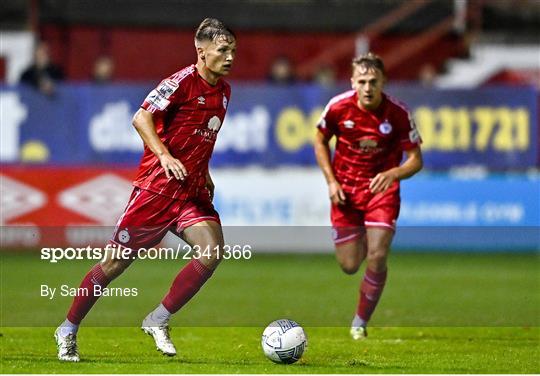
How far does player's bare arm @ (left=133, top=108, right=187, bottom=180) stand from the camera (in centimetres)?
887

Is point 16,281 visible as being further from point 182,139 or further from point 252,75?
point 252,75

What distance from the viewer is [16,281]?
1527cm

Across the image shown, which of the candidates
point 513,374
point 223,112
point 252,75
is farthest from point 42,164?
point 513,374

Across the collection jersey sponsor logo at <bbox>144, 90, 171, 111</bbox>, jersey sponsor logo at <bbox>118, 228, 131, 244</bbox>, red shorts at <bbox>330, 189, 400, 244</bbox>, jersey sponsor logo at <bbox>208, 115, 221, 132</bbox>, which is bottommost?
jersey sponsor logo at <bbox>118, 228, 131, 244</bbox>

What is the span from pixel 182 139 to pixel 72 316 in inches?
61.1

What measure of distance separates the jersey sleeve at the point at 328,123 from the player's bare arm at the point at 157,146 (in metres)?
2.94

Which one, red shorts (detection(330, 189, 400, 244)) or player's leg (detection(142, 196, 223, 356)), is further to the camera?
red shorts (detection(330, 189, 400, 244))

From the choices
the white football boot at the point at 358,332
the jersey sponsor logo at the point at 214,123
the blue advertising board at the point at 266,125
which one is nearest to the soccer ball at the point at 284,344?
the jersey sponsor logo at the point at 214,123

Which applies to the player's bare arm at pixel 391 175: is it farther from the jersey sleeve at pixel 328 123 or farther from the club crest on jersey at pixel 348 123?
the jersey sleeve at pixel 328 123

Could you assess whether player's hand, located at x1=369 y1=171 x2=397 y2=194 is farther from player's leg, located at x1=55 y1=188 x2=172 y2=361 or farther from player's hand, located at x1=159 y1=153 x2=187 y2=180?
player's hand, located at x1=159 y1=153 x2=187 y2=180

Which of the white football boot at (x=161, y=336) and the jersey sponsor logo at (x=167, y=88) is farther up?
the jersey sponsor logo at (x=167, y=88)

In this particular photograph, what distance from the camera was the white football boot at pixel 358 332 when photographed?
1131cm

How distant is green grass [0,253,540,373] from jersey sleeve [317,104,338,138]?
1.85 metres

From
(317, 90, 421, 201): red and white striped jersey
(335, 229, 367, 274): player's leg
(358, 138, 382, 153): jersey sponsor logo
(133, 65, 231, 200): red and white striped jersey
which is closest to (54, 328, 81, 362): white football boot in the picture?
(133, 65, 231, 200): red and white striped jersey
